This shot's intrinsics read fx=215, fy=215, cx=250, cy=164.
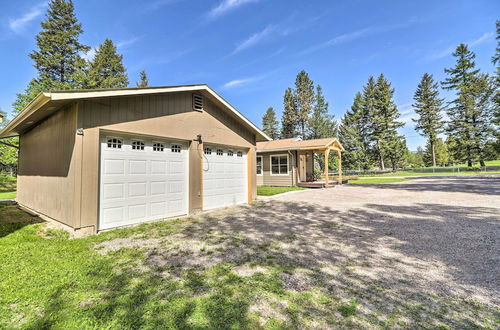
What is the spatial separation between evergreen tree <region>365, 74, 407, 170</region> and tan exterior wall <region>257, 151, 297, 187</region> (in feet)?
83.8

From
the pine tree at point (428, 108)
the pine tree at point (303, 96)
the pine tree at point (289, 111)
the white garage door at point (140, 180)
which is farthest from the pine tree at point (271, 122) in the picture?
the white garage door at point (140, 180)

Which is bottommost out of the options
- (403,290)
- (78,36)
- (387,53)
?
(403,290)

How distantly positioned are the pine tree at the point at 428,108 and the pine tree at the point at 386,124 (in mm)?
3912

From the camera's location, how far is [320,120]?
37.7m

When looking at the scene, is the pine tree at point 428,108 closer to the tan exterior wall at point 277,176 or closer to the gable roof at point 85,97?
the tan exterior wall at point 277,176

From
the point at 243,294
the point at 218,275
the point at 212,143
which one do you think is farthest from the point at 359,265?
the point at 212,143

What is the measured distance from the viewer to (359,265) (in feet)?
10.8

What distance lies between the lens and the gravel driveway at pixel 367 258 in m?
2.22

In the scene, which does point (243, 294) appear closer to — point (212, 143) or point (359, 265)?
point (359, 265)

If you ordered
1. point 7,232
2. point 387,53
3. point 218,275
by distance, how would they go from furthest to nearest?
point 387,53
point 7,232
point 218,275

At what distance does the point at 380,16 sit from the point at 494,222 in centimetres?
1021

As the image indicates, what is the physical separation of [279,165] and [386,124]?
26.9 meters

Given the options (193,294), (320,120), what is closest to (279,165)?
(193,294)

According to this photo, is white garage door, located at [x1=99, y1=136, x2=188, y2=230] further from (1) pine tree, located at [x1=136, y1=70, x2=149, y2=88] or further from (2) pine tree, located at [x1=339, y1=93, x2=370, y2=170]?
(1) pine tree, located at [x1=136, y1=70, x2=149, y2=88]
